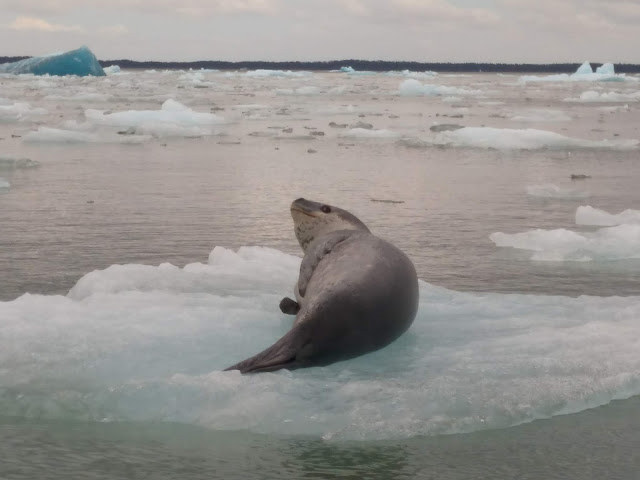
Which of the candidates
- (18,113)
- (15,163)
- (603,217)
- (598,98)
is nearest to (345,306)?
(603,217)

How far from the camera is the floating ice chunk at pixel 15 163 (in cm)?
1247

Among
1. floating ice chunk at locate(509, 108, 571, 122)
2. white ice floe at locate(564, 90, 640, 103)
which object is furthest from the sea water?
white ice floe at locate(564, 90, 640, 103)

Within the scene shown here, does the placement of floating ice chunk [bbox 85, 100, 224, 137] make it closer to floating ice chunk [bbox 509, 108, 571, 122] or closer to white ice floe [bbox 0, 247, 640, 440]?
floating ice chunk [bbox 509, 108, 571, 122]

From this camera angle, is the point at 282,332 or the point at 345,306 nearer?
the point at 345,306

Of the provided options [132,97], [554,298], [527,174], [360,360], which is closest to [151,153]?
[527,174]

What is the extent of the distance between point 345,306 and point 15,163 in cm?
946

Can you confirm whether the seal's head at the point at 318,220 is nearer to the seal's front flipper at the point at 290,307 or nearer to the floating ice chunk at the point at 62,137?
the seal's front flipper at the point at 290,307

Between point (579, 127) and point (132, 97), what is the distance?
61.1 ft

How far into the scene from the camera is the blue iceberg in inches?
2132

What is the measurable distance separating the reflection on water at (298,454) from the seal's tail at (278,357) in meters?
0.52

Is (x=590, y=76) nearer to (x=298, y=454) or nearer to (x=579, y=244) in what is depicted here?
(x=579, y=244)

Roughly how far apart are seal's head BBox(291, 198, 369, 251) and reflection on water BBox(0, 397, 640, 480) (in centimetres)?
205

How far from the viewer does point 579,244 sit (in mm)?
7316

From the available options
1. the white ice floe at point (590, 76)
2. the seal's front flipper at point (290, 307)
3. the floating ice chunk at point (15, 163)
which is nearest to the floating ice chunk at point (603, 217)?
the seal's front flipper at point (290, 307)
